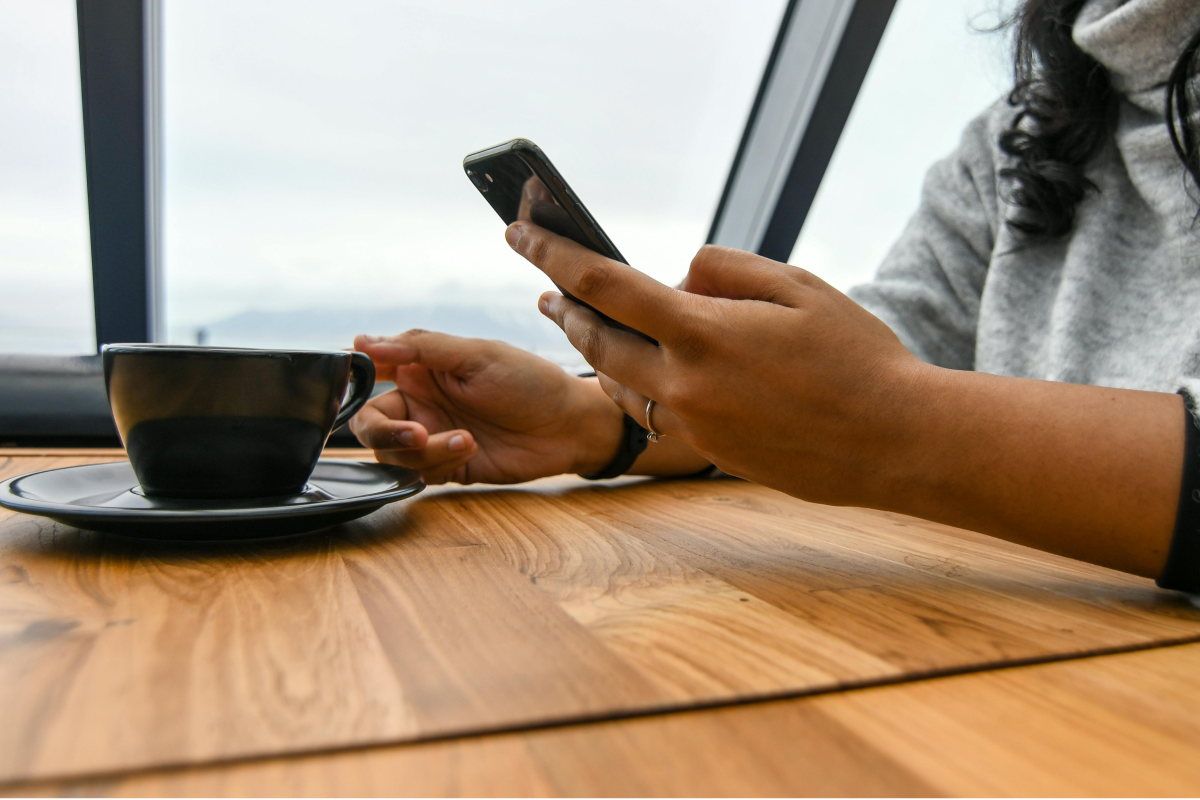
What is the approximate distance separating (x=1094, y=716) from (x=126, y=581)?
0.41m

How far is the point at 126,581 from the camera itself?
0.35 metres

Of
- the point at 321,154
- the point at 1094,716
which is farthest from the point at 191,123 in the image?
the point at 1094,716

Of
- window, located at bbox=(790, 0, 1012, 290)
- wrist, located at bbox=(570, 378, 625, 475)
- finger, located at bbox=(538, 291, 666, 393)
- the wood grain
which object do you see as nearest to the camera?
the wood grain

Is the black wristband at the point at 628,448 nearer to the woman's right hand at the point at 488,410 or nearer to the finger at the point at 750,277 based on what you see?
the woman's right hand at the point at 488,410

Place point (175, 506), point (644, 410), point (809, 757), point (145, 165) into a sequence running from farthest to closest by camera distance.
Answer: point (145, 165) → point (644, 410) → point (175, 506) → point (809, 757)

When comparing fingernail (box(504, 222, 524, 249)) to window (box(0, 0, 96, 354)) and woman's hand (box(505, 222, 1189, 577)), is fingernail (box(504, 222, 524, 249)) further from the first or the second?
window (box(0, 0, 96, 354))

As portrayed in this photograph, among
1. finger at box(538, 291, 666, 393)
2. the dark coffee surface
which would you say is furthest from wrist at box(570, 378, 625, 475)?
the dark coffee surface

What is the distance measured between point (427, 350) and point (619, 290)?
0.32m

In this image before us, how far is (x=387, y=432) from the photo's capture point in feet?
2.21

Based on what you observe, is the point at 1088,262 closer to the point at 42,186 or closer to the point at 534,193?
the point at 534,193

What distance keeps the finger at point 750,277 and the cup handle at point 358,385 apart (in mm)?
246

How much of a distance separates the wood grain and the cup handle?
1.20ft

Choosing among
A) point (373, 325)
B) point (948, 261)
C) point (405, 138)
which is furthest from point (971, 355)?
point (373, 325)

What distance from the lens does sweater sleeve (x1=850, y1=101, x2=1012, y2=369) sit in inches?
36.4
